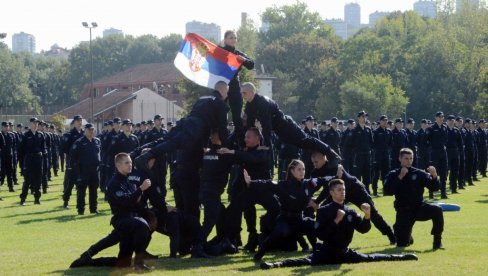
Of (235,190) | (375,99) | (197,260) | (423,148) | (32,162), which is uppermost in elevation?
(375,99)

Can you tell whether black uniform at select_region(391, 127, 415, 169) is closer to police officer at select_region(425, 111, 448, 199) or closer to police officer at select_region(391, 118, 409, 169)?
police officer at select_region(391, 118, 409, 169)

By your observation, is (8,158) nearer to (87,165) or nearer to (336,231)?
(87,165)

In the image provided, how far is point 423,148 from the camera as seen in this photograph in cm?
2948

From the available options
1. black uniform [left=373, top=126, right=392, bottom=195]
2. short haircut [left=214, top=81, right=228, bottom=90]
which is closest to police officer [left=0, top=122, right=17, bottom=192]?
black uniform [left=373, top=126, right=392, bottom=195]

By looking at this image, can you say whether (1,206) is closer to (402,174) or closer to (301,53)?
(402,174)

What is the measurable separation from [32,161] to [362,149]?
9.57 meters

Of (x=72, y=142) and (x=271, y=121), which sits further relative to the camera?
(x=72, y=142)

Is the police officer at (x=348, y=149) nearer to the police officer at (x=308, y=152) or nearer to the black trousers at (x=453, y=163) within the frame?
the police officer at (x=308, y=152)

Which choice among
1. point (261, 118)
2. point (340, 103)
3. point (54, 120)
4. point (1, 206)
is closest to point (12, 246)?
point (261, 118)

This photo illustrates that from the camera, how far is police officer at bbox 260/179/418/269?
12.9 m

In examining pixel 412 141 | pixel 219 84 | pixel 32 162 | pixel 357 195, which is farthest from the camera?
pixel 412 141

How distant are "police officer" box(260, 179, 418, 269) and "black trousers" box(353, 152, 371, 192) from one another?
13.8 metres

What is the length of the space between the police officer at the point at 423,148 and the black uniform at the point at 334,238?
1530cm

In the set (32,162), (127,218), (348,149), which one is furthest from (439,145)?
(127,218)
